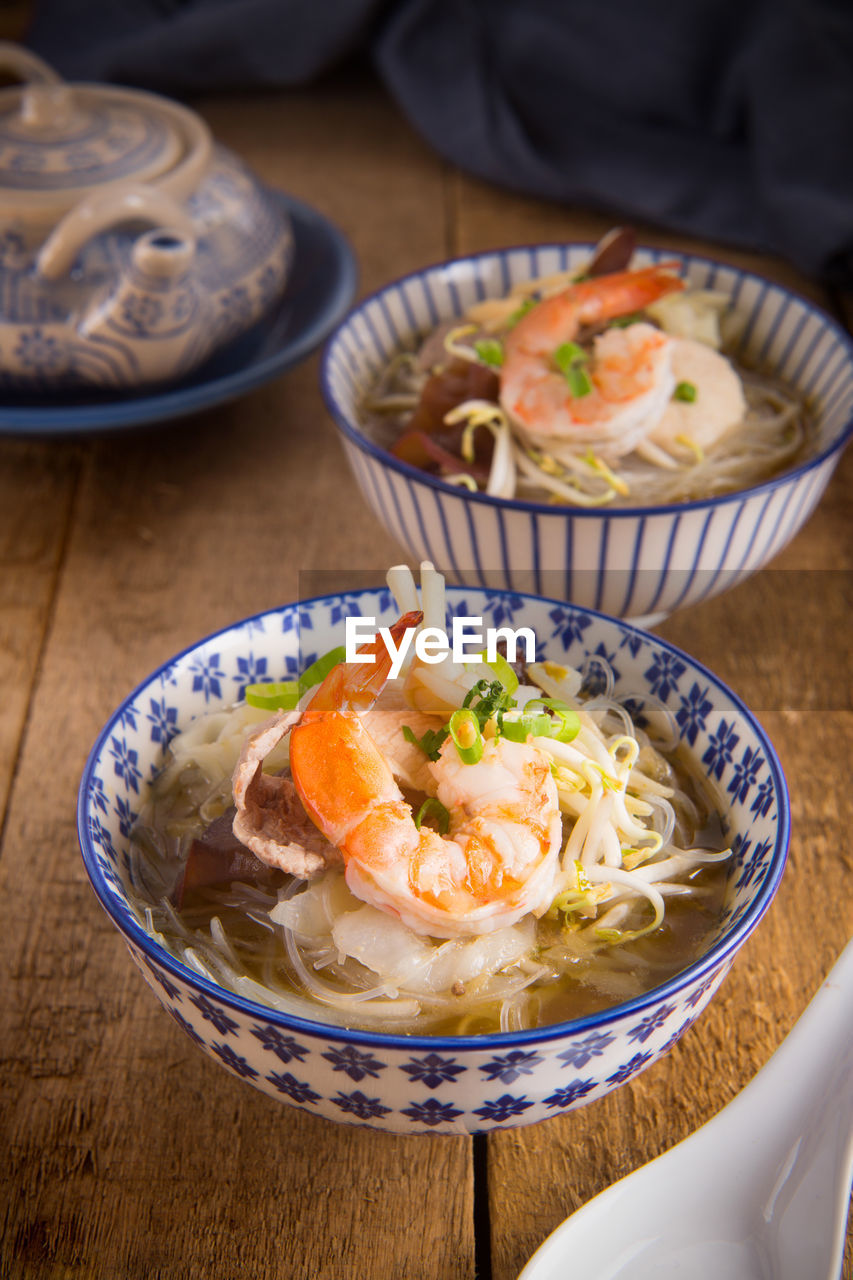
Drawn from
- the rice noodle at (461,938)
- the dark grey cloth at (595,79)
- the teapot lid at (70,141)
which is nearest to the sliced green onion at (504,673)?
the rice noodle at (461,938)

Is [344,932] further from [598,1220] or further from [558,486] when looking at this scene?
[558,486]

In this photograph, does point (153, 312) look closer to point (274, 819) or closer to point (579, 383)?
point (579, 383)

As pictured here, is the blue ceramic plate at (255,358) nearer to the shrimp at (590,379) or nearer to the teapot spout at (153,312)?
the teapot spout at (153,312)

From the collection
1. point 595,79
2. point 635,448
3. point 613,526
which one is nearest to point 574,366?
point 635,448

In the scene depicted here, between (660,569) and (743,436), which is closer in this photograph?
(660,569)

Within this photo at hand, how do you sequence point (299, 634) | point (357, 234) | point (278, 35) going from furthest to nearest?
point (278, 35)
point (357, 234)
point (299, 634)

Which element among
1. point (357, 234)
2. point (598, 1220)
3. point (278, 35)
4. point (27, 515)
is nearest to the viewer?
point (598, 1220)

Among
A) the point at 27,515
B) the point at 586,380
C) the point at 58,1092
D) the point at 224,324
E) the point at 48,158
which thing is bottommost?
the point at 27,515

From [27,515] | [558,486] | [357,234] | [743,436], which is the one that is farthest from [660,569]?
[357,234]
